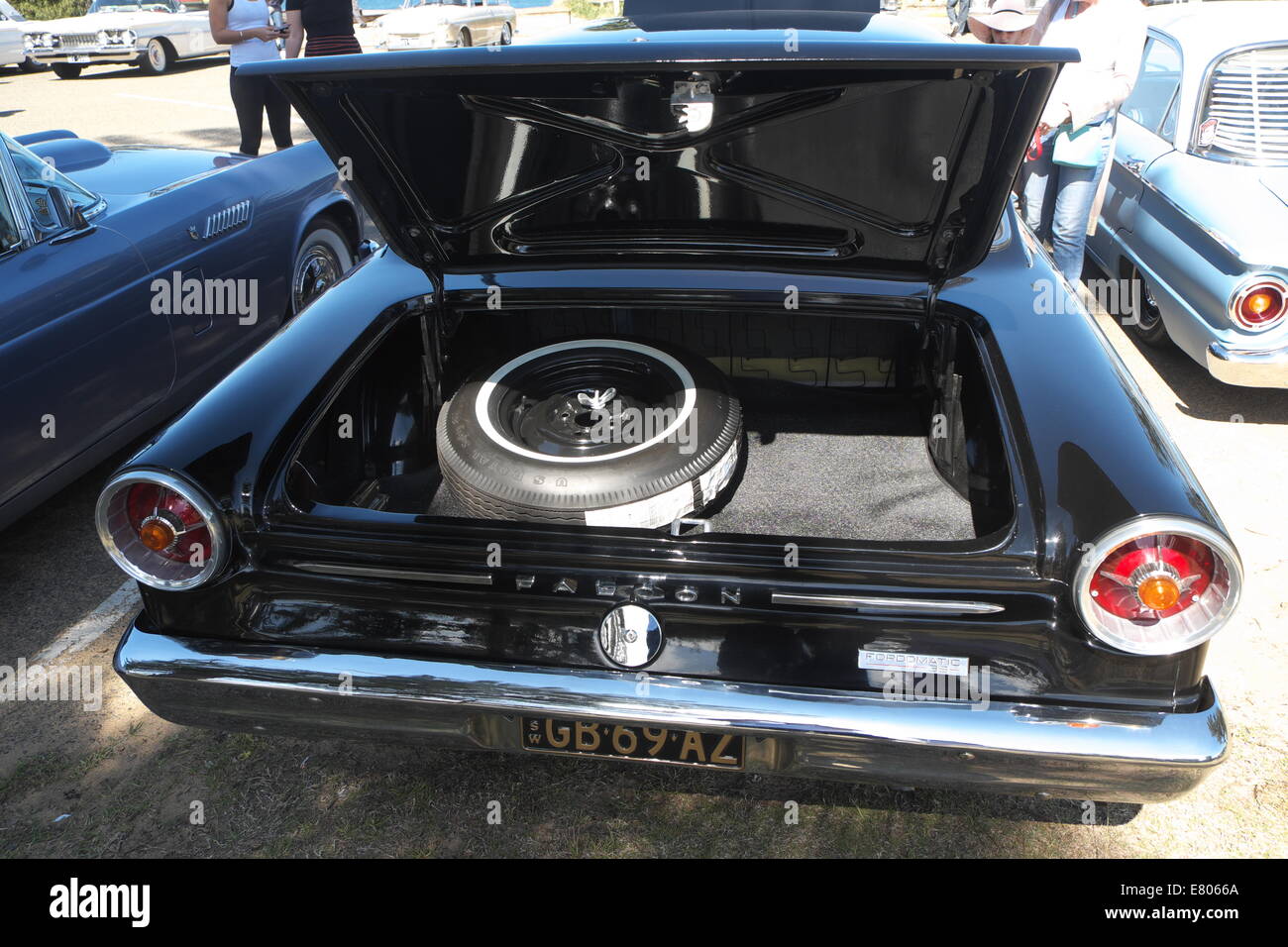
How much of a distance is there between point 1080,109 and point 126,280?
3802 mm

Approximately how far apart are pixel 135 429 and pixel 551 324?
164 centimetres

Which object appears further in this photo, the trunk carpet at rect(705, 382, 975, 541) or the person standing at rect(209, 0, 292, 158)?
the person standing at rect(209, 0, 292, 158)

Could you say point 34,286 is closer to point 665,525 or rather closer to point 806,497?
point 665,525

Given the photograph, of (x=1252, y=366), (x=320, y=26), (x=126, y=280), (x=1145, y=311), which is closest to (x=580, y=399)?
(x=126, y=280)

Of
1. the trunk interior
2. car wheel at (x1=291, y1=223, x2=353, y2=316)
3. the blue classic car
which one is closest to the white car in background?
car wheel at (x1=291, y1=223, x2=353, y2=316)

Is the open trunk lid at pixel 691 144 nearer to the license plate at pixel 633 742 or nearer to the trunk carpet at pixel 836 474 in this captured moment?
the trunk carpet at pixel 836 474

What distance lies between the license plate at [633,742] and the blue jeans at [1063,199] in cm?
325

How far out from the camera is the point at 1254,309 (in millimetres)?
3639

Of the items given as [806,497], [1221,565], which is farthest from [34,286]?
[1221,565]

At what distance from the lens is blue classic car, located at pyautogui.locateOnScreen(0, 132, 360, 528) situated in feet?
9.74

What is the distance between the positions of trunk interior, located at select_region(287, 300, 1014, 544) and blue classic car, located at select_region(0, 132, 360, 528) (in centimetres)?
128

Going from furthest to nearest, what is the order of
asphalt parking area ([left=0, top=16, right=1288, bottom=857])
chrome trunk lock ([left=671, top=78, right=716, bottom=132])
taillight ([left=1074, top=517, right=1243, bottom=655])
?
1. asphalt parking area ([left=0, top=16, right=1288, bottom=857])
2. chrome trunk lock ([left=671, top=78, right=716, bottom=132])
3. taillight ([left=1074, top=517, right=1243, bottom=655])

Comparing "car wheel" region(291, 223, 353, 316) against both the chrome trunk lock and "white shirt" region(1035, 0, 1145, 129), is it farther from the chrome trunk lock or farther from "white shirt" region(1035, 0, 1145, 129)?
"white shirt" region(1035, 0, 1145, 129)

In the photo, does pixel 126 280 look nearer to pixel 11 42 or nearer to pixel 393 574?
pixel 393 574
